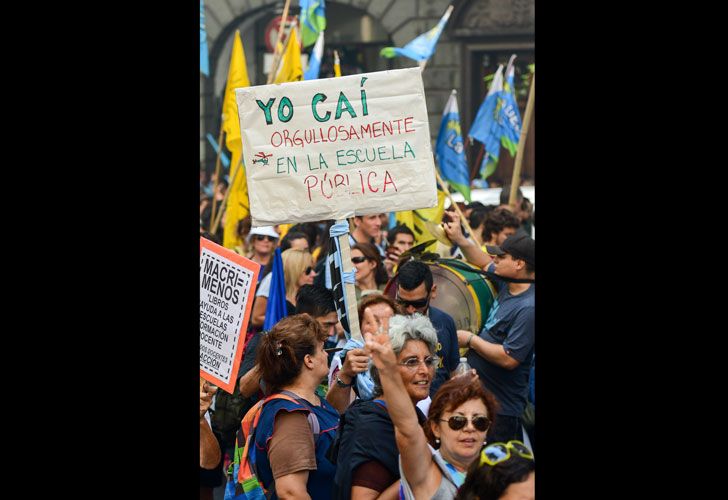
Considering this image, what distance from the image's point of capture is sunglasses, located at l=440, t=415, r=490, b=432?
14.5ft

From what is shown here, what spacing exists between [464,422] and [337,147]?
165 centimetres

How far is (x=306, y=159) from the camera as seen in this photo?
5547 mm

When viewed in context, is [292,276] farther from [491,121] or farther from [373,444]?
[491,121]

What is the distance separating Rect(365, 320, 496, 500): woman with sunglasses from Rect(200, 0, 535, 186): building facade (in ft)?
61.9

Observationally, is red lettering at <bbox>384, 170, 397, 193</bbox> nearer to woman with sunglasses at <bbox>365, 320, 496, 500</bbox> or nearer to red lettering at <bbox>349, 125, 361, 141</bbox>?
red lettering at <bbox>349, 125, 361, 141</bbox>

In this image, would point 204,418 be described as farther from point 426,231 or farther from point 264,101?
point 426,231

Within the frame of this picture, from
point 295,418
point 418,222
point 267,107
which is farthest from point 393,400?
point 418,222

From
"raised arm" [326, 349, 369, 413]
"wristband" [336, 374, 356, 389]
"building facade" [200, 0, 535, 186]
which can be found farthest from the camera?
"building facade" [200, 0, 535, 186]

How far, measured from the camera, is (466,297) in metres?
6.75

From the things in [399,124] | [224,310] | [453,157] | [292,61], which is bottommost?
[224,310]

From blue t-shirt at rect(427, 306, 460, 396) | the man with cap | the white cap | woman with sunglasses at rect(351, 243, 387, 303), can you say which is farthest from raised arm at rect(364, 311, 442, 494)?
the white cap

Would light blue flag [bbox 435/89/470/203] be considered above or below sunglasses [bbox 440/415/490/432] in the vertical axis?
above

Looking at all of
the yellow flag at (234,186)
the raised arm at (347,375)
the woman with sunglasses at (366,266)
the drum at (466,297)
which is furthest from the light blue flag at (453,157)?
the raised arm at (347,375)

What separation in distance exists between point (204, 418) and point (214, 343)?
0.36 m
